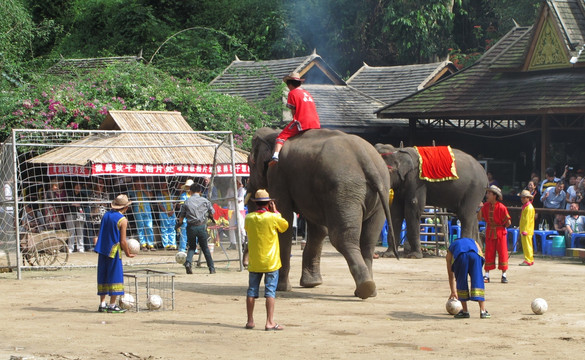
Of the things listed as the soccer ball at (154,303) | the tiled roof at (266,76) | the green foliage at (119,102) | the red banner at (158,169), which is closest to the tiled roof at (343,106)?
the tiled roof at (266,76)

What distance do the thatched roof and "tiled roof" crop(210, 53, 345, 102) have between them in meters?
7.10

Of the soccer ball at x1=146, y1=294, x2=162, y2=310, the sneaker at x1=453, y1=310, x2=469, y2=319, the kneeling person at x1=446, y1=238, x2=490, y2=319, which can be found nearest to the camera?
the kneeling person at x1=446, y1=238, x2=490, y2=319

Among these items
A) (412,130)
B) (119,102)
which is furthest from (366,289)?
(412,130)

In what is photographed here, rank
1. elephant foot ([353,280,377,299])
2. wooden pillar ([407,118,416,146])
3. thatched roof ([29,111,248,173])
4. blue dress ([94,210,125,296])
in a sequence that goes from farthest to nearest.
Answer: wooden pillar ([407,118,416,146]) → thatched roof ([29,111,248,173]) → elephant foot ([353,280,377,299]) → blue dress ([94,210,125,296])

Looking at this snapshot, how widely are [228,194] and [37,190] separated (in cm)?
442

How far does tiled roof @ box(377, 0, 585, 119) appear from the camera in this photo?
24.4 m

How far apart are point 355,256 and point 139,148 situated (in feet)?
31.3

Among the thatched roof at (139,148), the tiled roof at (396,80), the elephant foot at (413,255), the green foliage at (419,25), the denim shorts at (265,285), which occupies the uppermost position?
the green foliage at (419,25)

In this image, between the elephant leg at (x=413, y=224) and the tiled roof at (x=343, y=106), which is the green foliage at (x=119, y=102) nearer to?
the tiled roof at (x=343, y=106)

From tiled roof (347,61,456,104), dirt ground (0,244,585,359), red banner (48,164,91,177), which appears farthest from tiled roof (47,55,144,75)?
dirt ground (0,244,585,359)

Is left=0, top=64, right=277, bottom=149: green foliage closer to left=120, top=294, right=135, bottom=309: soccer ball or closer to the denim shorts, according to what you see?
left=120, top=294, right=135, bottom=309: soccer ball

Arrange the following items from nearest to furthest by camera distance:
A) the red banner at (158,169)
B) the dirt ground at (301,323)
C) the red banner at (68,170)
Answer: the dirt ground at (301,323)
the red banner at (158,169)
the red banner at (68,170)

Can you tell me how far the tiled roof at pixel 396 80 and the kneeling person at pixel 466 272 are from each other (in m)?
20.6

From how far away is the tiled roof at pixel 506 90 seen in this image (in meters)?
24.4
